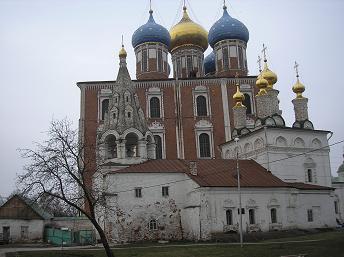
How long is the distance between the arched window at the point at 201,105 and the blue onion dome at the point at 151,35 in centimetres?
794

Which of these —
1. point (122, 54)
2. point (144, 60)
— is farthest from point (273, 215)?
point (144, 60)

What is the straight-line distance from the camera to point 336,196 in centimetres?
3775

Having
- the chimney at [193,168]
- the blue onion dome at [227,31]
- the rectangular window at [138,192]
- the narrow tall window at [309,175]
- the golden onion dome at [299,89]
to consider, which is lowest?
the rectangular window at [138,192]

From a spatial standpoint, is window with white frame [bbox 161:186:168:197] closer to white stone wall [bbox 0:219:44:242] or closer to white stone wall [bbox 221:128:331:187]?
white stone wall [bbox 221:128:331:187]

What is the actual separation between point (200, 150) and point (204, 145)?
2.09 feet

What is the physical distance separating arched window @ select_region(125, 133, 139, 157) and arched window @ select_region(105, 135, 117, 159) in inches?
35.0

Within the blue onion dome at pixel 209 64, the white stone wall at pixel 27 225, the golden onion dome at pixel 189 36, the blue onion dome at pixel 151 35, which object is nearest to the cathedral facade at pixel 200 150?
the blue onion dome at pixel 151 35

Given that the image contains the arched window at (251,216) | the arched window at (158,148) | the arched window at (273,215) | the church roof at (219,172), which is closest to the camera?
the arched window at (251,216)

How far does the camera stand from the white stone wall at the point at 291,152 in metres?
33.9

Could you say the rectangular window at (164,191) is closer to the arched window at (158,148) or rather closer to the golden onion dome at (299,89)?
the arched window at (158,148)

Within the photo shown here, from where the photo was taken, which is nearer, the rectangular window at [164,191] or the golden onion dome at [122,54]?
the rectangular window at [164,191]

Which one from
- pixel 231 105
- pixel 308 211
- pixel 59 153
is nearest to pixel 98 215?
pixel 59 153

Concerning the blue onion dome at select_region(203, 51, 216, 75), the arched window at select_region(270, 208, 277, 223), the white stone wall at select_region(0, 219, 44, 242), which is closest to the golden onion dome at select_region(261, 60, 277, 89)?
the arched window at select_region(270, 208, 277, 223)

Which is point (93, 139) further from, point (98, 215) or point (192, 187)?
point (192, 187)
